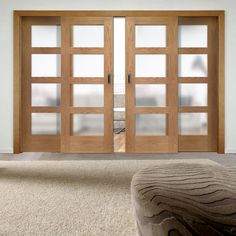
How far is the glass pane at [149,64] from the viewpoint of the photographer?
5.07 m

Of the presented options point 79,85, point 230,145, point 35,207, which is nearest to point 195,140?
point 230,145

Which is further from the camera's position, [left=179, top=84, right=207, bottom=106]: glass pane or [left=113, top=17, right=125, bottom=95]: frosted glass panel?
[left=113, top=17, right=125, bottom=95]: frosted glass panel

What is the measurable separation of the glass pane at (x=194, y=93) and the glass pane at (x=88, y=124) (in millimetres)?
1090

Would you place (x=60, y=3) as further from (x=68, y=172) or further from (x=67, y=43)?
(x=68, y=172)

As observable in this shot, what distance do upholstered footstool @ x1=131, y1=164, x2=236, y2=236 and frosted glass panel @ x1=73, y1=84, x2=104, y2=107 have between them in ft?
12.9

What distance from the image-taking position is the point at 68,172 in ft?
11.5

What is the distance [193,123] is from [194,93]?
388mm

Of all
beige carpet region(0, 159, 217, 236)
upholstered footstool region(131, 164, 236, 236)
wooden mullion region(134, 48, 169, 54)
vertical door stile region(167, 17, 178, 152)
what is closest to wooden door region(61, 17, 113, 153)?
wooden mullion region(134, 48, 169, 54)

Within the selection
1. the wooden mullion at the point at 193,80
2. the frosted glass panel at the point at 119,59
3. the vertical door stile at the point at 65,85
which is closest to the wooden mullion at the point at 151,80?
the wooden mullion at the point at 193,80

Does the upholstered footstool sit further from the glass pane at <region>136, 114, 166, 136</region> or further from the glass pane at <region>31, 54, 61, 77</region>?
the glass pane at <region>31, 54, 61, 77</region>

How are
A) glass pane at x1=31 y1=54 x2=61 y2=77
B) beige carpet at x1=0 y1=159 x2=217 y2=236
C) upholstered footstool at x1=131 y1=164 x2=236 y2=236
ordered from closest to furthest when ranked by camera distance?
upholstered footstool at x1=131 y1=164 x2=236 y2=236 < beige carpet at x1=0 y1=159 x2=217 y2=236 < glass pane at x1=31 y1=54 x2=61 y2=77

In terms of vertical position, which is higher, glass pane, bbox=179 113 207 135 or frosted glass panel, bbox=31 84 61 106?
frosted glass panel, bbox=31 84 61 106

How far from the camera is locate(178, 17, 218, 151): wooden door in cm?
507

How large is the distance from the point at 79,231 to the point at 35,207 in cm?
54
